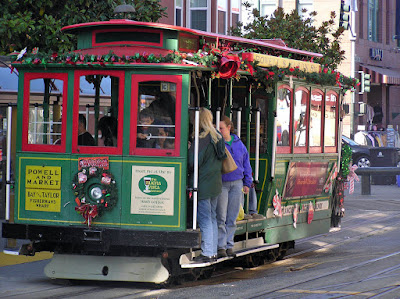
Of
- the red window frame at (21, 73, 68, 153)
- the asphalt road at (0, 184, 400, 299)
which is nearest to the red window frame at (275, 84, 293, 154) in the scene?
the asphalt road at (0, 184, 400, 299)

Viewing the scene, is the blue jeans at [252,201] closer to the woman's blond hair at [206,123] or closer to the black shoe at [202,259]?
the black shoe at [202,259]

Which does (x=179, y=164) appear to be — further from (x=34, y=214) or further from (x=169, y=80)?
(x=34, y=214)

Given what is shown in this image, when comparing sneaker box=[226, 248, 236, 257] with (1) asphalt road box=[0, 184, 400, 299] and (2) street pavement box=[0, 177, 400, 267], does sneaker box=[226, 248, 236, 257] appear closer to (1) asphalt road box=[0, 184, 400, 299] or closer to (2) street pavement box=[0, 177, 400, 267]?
(1) asphalt road box=[0, 184, 400, 299]

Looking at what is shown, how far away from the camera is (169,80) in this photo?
1033 centimetres

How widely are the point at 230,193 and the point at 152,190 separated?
1204mm

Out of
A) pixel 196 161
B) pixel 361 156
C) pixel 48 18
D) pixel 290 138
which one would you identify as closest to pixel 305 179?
pixel 290 138

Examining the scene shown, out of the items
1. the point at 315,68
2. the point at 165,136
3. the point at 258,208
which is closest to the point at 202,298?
the point at 165,136

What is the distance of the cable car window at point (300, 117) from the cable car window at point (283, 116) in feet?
0.70

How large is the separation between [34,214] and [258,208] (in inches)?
125

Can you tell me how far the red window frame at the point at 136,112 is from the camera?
10305 millimetres

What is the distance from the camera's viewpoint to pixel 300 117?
12961 millimetres

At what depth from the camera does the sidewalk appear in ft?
79.4

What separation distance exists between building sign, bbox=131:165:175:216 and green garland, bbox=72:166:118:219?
261 mm

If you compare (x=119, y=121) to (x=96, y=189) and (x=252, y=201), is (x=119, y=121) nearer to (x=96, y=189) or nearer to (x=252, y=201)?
(x=96, y=189)
